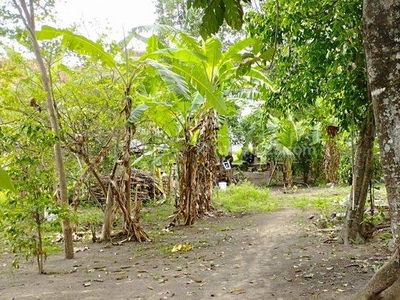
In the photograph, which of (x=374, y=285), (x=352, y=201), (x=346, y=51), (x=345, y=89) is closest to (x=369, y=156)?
(x=352, y=201)

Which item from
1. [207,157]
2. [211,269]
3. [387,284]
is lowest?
[211,269]

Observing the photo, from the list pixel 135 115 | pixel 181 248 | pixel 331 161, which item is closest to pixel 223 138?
pixel 135 115

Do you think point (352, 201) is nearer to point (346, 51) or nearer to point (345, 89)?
point (345, 89)

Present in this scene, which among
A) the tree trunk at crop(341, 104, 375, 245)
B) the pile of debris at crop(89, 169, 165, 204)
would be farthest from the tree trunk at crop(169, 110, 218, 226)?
the tree trunk at crop(341, 104, 375, 245)

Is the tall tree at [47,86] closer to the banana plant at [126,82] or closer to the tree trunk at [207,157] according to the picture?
the banana plant at [126,82]

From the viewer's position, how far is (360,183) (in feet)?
15.3

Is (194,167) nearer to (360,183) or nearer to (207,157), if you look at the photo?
(207,157)

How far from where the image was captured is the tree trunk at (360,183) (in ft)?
14.8

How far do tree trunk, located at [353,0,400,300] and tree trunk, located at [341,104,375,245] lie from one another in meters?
2.82

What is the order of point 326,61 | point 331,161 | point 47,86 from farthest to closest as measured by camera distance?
1. point 331,161
2. point 47,86
3. point 326,61

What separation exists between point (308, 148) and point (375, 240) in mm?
7715

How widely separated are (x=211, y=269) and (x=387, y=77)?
3213 mm

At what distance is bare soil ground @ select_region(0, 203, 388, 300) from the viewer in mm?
3516

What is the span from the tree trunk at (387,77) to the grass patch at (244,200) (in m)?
6.82
